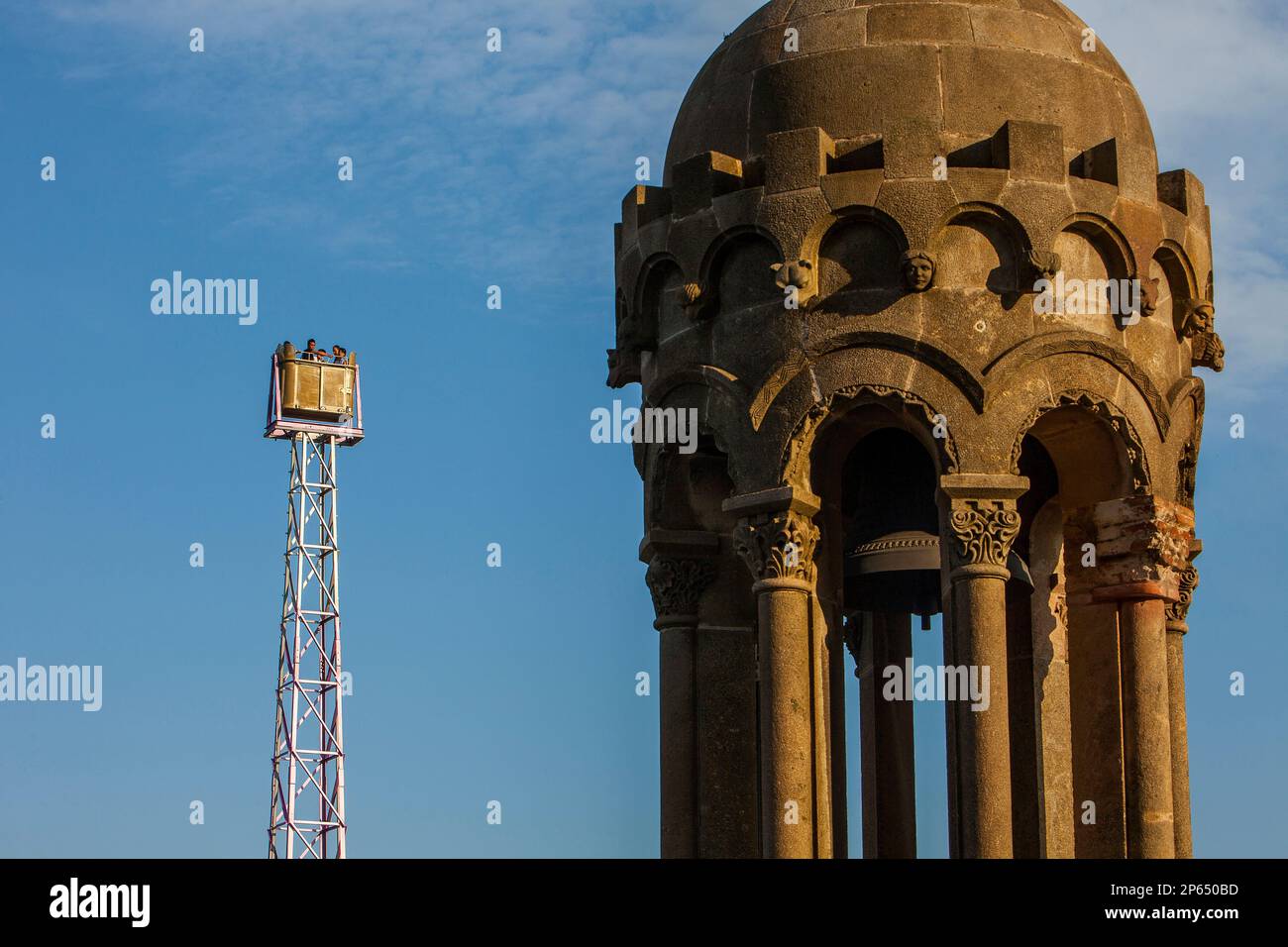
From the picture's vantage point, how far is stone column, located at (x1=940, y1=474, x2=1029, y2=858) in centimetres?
2855

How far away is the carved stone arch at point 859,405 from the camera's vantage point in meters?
29.7

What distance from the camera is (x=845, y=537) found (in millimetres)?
33406

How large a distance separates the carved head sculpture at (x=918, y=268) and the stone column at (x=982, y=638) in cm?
197

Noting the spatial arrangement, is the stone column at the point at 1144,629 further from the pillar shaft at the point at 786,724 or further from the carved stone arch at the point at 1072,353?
the pillar shaft at the point at 786,724

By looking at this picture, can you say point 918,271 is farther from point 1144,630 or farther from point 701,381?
point 1144,630

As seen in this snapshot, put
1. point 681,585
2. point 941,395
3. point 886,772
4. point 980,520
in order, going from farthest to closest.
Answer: point 886,772 < point 681,585 < point 941,395 < point 980,520

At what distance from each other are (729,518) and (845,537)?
212 cm

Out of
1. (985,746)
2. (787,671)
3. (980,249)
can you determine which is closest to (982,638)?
(985,746)

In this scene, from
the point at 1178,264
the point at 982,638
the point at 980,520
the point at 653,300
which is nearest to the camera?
the point at 982,638

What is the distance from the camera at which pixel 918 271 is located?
29.7 metres

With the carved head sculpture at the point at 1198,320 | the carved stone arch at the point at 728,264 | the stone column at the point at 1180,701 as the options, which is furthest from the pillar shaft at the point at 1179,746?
the carved stone arch at the point at 728,264

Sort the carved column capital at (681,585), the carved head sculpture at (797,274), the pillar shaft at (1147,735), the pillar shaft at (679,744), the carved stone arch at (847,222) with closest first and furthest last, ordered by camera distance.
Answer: the carved stone arch at (847,222)
the carved head sculpture at (797,274)
the pillar shaft at (1147,735)
the pillar shaft at (679,744)
the carved column capital at (681,585)

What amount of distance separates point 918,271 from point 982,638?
3.76 m
